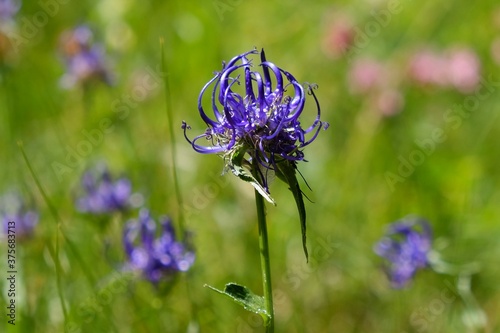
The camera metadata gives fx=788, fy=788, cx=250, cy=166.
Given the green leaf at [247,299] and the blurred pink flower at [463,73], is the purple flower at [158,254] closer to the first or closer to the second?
the green leaf at [247,299]

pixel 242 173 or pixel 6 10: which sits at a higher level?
pixel 6 10

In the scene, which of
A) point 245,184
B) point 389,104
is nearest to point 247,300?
point 245,184

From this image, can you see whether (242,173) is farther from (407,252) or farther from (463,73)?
(463,73)

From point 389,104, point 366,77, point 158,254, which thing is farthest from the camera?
point 366,77

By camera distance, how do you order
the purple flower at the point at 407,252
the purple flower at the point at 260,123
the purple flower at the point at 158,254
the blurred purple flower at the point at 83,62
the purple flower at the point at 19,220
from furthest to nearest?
1. the blurred purple flower at the point at 83,62
2. the purple flower at the point at 19,220
3. the purple flower at the point at 407,252
4. the purple flower at the point at 158,254
5. the purple flower at the point at 260,123

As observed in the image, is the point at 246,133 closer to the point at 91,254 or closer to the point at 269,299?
the point at 269,299

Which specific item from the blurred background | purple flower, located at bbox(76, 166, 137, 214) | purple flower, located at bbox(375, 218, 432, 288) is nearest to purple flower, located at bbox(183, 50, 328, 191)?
the blurred background

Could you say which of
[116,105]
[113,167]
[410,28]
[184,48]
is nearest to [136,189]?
[113,167]

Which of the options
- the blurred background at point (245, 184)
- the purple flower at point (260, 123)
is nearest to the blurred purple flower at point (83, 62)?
the blurred background at point (245, 184)
